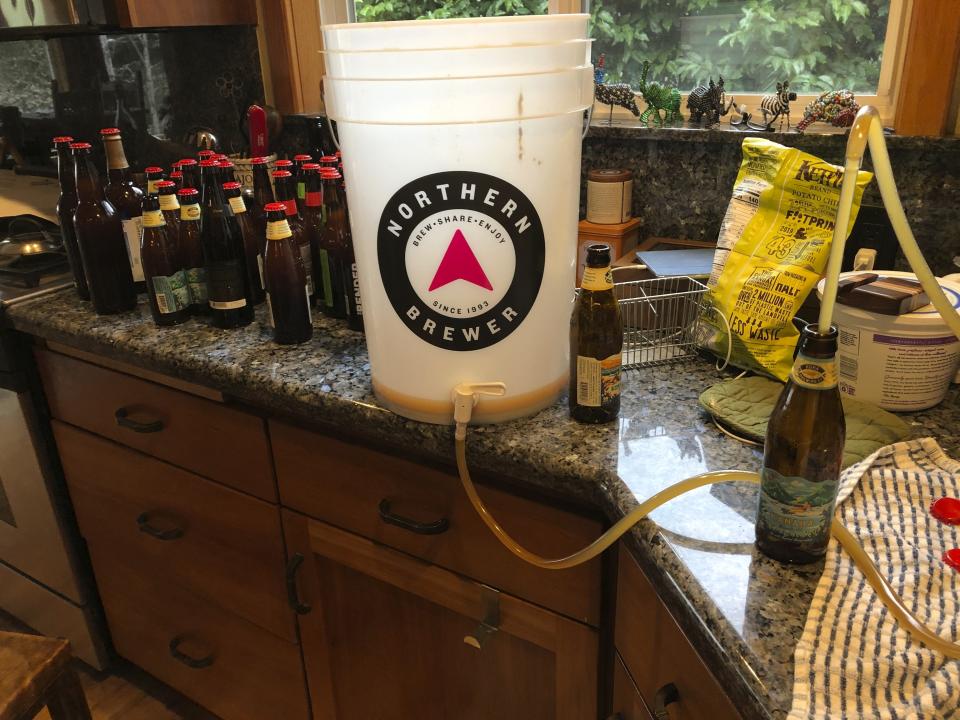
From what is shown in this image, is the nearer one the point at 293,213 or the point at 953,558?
the point at 953,558

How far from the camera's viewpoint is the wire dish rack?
1046 millimetres

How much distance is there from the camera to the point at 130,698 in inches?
64.5

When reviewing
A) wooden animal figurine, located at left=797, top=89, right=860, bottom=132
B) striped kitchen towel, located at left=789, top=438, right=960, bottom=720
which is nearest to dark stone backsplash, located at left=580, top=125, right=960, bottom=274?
wooden animal figurine, located at left=797, top=89, right=860, bottom=132

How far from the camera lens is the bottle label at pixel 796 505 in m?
0.64

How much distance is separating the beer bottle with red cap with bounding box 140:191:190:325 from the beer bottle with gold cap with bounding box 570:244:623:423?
2.26 ft

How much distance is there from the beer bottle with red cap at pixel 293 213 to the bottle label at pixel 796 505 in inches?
31.7

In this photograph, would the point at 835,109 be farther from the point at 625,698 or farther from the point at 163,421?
the point at 163,421

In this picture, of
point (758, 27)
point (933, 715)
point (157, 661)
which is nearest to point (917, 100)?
point (758, 27)

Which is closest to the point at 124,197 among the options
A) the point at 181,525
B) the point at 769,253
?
the point at 181,525

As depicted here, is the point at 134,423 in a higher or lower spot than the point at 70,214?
lower

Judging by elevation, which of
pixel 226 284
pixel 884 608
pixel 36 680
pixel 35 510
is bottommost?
pixel 35 510

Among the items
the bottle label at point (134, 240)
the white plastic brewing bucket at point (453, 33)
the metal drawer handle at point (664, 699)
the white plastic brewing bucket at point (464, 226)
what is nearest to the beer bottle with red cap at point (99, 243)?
the bottle label at point (134, 240)

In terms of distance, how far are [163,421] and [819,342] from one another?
101cm

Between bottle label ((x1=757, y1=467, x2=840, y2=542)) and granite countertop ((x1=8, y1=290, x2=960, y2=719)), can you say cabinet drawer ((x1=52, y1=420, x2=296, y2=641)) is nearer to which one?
granite countertop ((x1=8, y1=290, x2=960, y2=719))
